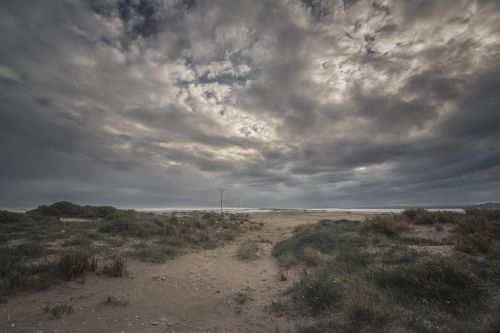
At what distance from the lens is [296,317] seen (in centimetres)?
545

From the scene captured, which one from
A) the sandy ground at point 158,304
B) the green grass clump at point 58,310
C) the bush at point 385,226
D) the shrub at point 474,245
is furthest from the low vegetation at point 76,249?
the shrub at point 474,245

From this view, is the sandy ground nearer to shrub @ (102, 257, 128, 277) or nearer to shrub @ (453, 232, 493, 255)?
shrub @ (102, 257, 128, 277)

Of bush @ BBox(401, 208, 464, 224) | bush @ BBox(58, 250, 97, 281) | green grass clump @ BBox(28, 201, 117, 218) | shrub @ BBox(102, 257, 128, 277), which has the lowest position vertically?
shrub @ BBox(102, 257, 128, 277)

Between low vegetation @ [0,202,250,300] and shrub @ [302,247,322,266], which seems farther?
shrub @ [302,247,322,266]

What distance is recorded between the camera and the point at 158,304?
6.30 m

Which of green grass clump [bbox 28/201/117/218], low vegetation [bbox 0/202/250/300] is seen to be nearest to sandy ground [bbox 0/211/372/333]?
low vegetation [bbox 0/202/250/300]

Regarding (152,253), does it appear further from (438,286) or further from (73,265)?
(438,286)

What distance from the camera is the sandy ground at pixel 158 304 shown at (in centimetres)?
492

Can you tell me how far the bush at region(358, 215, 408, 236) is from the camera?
1468cm

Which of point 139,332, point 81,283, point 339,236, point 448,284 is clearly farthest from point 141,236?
point 448,284

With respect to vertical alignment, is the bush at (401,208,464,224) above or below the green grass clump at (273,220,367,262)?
above

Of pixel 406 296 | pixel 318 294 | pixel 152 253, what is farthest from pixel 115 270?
pixel 406 296

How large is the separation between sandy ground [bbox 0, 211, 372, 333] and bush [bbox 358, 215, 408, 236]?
29.5 feet

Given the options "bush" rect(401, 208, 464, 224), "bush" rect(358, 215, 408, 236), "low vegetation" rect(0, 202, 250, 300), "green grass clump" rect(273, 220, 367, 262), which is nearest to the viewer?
"low vegetation" rect(0, 202, 250, 300)
